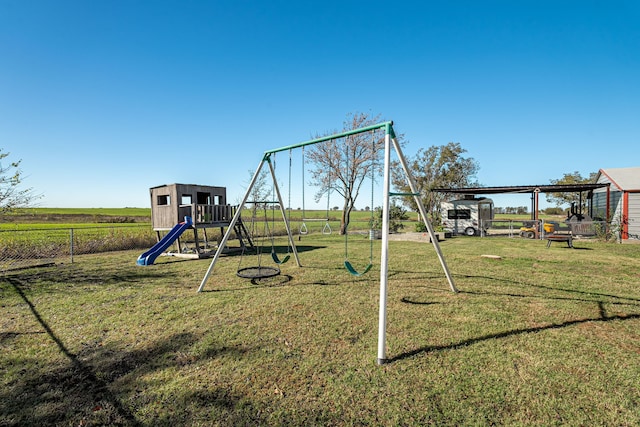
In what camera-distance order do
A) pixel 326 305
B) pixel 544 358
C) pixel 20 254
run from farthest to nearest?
pixel 20 254
pixel 326 305
pixel 544 358

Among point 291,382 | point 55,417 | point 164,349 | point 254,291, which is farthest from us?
point 254,291

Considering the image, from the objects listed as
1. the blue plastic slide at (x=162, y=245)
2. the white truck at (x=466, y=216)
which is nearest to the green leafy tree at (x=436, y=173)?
the white truck at (x=466, y=216)

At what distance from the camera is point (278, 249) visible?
1396 cm

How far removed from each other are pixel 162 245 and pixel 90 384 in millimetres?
7672

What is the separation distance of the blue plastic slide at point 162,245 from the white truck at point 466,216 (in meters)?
17.1

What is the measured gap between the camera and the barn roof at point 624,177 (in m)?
15.5

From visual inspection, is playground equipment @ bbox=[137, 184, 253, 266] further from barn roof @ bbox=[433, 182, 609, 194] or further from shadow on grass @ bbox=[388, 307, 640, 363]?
barn roof @ bbox=[433, 182, 609, 194]

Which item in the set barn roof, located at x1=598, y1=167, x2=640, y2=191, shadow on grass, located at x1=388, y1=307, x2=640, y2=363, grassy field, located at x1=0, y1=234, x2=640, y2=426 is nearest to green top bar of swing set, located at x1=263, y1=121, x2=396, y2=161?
shadow on grass, located at x1=388, y1=307, x2=640, y2=363

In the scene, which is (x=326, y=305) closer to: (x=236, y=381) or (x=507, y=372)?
(x=236, y=381)

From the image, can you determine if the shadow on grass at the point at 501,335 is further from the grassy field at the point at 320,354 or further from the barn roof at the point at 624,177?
the barn roof at the point at 624,177

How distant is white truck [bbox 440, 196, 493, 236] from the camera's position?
20031mm

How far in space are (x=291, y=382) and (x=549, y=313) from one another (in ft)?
14.9

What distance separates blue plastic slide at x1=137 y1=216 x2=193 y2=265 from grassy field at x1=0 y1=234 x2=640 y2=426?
2.41m

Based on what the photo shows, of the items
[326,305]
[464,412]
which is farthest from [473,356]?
[326,305]
